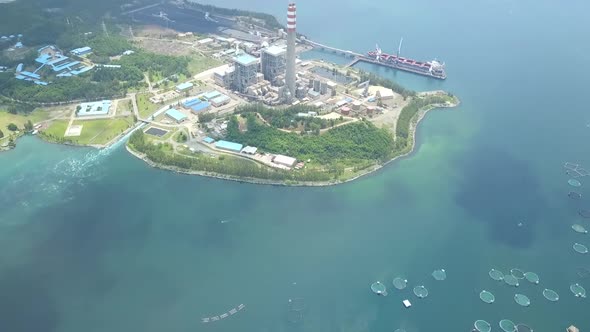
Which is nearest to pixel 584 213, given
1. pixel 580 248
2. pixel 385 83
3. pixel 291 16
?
pixel 580 248

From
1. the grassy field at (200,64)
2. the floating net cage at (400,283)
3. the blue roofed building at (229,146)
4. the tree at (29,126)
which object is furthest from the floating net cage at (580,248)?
the tree at (29,126)

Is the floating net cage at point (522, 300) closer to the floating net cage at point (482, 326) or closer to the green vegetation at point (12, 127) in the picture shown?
the floating net cage at point (482, 326)

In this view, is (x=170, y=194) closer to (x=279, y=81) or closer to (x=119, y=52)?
(x=279, y=81)

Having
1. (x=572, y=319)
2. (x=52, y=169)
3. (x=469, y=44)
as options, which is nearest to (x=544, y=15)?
(x=469, y=44)

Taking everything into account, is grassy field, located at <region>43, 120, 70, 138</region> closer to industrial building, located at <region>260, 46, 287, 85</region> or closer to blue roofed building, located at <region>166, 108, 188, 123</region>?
blue roofed building, located at <region>166, 108, 188, 123</region>

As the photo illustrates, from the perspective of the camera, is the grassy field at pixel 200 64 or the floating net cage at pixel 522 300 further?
the grassy field at pixel 200 64

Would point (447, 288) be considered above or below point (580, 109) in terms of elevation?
below
